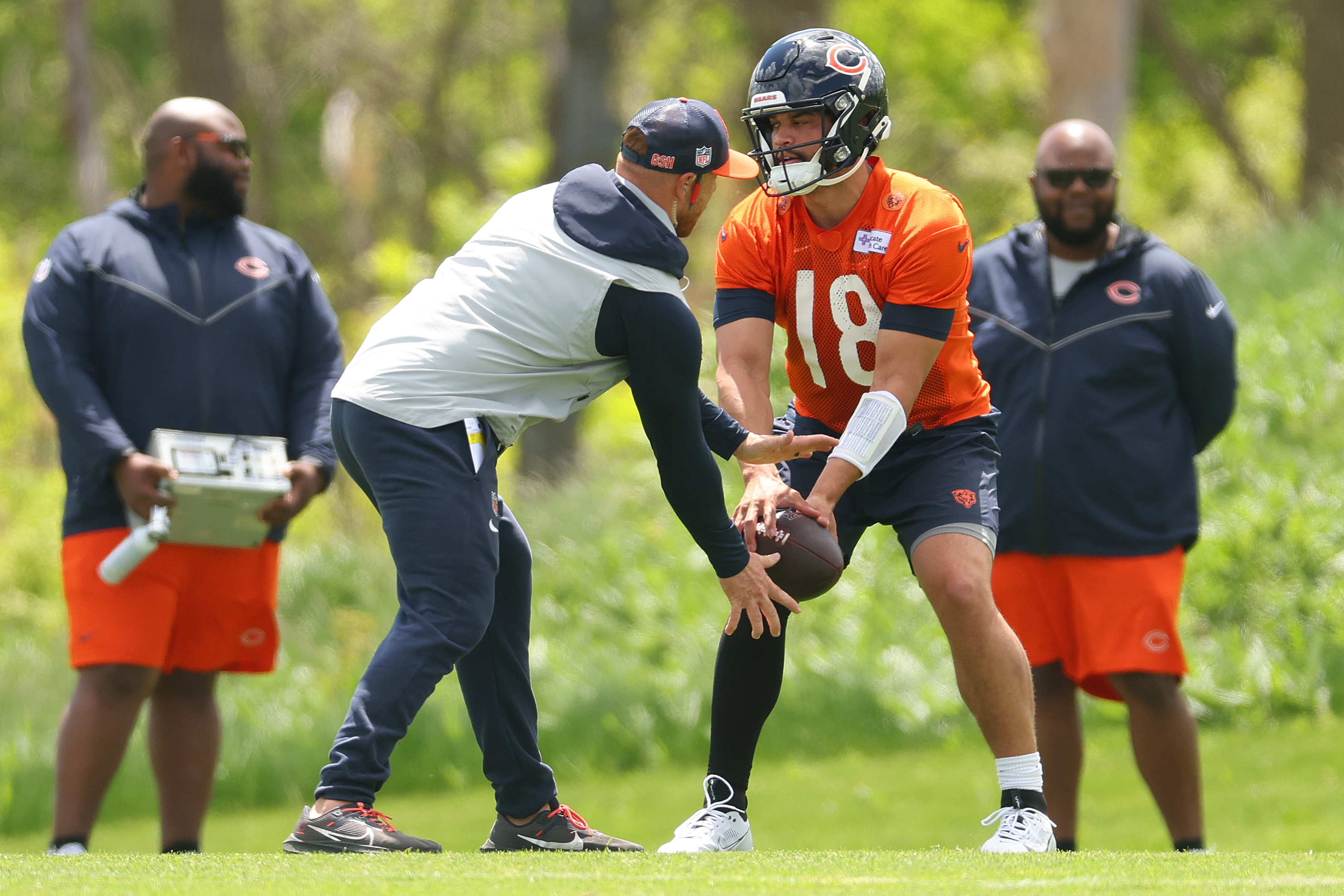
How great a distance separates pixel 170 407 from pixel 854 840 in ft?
12.4

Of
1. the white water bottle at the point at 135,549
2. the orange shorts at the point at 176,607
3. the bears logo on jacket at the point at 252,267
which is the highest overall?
the bears logo on jacket at the point at 252,267

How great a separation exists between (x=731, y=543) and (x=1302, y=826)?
4.06m

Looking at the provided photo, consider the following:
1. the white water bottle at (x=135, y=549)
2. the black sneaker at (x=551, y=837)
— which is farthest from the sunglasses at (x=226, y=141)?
the black sneaker at (x=551, y=837)

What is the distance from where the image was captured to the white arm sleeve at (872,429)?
4750 millimetres

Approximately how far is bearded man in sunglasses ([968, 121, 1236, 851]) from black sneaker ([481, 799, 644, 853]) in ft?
6.54

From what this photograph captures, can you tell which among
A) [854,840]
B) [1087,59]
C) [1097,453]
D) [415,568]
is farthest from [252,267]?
[1087,59]

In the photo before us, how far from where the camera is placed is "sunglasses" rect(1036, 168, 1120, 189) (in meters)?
6.29

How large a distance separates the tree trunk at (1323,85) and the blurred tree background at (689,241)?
0.03 m

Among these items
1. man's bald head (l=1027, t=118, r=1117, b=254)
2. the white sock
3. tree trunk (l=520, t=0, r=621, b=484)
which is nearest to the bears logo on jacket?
man's bald head (l=1027, t=118, r=1117, b=254)

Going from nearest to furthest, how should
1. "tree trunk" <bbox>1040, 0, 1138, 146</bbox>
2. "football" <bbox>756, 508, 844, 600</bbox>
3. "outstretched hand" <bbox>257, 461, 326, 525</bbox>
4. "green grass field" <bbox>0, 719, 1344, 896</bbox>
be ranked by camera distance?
"green grass field" <bbox>0, 719, 1344, 896</bbox> < "football" <bbox>756, 508, 844, 600</bbox> < "outstretched hand" <bbox>257, 461, 326, 525</bbox> < "tree trunk" <bbox>1040, 0, 1138, 146</bbox>

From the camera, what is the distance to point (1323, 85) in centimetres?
1633

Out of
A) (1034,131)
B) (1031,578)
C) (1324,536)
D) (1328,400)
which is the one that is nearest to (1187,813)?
(1031,578)

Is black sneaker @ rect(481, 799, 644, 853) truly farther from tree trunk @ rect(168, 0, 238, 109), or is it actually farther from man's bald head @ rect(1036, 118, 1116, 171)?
tree trunk @ rect(168, 0, 238, 109)

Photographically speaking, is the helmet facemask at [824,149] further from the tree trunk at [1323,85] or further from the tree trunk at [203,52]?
the tree trunk at [1323,85]
